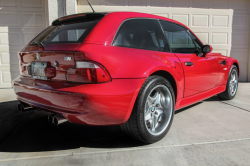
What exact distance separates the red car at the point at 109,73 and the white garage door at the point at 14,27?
12.2 ft

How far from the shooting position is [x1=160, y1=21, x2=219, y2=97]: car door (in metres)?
2.76

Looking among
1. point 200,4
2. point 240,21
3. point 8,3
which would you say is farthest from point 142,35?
point 240,21

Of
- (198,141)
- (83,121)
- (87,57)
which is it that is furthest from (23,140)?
(198,141)

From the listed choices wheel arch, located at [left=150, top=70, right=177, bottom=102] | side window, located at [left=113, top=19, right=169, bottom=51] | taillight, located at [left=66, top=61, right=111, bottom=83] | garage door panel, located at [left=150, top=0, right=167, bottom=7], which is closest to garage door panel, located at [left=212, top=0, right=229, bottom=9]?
garage door panel, located at [left=150, top=0, right=167, bottom=7]

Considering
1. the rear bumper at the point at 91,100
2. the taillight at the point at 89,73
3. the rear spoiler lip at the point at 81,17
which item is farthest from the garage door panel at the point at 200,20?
the taillight at the point at 89,73

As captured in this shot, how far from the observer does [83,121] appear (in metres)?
1.87

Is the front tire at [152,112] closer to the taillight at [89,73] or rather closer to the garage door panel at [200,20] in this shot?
the taillight at [89,73]

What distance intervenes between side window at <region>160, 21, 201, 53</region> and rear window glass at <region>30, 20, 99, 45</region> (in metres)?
1.09

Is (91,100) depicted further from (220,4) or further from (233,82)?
(220,4)

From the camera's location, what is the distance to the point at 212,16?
6527 mm

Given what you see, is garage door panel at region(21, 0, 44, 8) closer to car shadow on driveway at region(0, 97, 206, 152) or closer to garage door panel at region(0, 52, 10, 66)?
garage door panel at region(0, 52, 10, 66)

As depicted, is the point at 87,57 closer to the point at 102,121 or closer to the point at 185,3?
the point at 102,121

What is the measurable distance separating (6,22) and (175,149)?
5734 millimetres

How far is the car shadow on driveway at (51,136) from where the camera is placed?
227cm
